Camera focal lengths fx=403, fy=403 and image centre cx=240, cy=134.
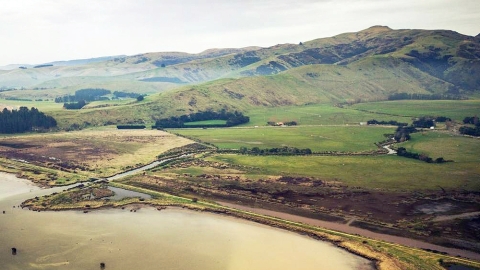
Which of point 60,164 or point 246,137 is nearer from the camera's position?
point 60,164

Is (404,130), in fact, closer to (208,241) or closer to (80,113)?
(208,241)

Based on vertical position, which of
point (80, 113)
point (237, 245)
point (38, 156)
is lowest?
point (237, 245)

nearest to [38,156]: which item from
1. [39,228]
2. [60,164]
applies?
[60,164]

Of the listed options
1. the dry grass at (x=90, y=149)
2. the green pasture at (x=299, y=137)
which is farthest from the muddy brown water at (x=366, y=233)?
the green pasture at (x=299, y=137)

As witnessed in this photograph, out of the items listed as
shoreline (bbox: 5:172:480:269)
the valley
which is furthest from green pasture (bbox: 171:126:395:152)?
shoreline (bbox: 5:172:480:269)

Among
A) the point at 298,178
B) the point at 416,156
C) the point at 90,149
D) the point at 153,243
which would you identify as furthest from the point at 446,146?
the point at 90,149

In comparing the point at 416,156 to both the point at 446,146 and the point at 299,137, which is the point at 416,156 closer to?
the point at 446,146

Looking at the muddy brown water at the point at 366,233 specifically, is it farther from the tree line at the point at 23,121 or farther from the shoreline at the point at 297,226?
the tree line at the point at 23,121
